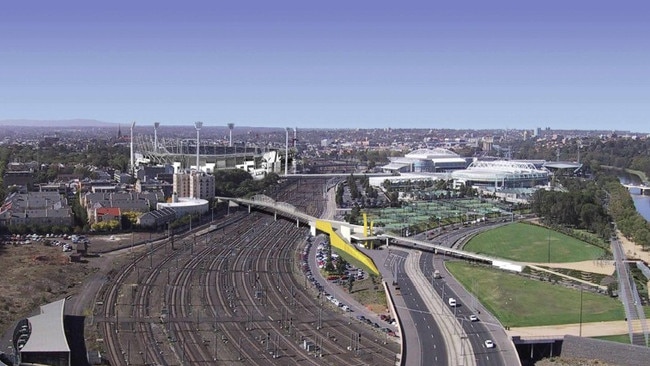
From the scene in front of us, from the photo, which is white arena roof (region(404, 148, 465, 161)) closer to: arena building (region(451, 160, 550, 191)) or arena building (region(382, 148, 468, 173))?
arena building (region(382, 148, 468, 173))

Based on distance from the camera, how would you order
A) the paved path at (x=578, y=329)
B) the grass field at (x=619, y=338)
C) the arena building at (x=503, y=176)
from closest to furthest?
the grass field at (x=619, y=338)
the paved path at (x=578, y=329)
the arena building at (x=503, y=176)

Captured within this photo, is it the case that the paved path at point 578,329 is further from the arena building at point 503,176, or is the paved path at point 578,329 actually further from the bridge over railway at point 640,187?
the bridge over railway at point 640,187

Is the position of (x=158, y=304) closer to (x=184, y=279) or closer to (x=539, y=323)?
(x=184, y=279)

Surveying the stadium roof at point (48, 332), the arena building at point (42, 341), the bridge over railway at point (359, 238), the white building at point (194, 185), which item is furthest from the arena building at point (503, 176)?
the arena building at point (42, 341)

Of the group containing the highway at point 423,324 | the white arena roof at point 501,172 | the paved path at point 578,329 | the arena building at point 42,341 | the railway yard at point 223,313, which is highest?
the white arena roof at point 501,172

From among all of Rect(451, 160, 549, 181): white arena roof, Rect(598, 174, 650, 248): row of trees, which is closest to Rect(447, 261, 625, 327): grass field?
Rect(598, 174, 650, 248): row of trees

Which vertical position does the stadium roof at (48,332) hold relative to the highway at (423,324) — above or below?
above
